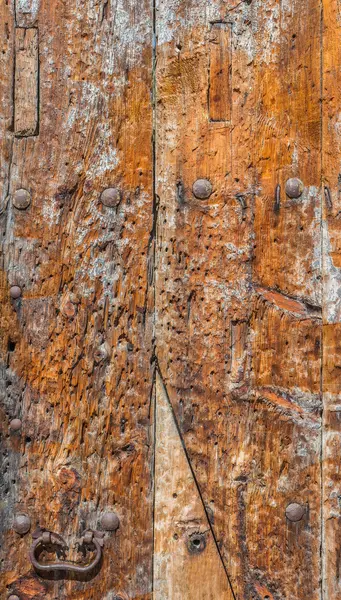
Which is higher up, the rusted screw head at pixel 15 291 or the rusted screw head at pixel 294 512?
the rusted screw head at pixel 15 291

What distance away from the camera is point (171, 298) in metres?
1.20

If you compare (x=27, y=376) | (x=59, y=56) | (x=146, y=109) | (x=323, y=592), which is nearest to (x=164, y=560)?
(x=323, y=592)

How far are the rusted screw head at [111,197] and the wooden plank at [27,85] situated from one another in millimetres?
189

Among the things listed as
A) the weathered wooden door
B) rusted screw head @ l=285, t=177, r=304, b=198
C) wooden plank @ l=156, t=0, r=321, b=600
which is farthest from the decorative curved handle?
rusted screw head @ l=285, t=177, r=304, b=198

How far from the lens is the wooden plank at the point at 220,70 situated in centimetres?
120

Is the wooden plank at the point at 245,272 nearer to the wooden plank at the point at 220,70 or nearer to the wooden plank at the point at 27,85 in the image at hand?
the wooden plank at the point at 220,70

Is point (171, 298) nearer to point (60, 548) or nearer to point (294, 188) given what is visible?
point (294, 188)

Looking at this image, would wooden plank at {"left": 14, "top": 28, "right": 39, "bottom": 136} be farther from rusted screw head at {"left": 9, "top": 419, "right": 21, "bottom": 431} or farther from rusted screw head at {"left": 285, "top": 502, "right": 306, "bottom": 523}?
rusted screw head at {"left": 285, "top": 502, "right": 306, "bottom": 523}

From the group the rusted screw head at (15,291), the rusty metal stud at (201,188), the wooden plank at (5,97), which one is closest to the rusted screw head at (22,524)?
the rusted screw head at (15,291)

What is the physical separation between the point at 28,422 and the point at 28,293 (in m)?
0.26

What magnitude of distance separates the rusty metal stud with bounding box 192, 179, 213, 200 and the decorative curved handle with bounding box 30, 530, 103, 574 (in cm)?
70

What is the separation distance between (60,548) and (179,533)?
0.24 meters

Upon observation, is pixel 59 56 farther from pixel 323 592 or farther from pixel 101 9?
pixel 323 592

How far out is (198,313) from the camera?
3.94ft
